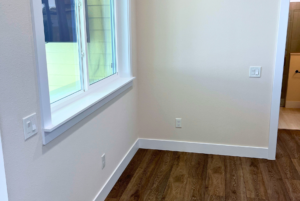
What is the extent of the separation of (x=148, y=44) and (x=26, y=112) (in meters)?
1.99

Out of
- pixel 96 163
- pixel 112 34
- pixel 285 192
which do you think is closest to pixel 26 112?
pixel 96 163

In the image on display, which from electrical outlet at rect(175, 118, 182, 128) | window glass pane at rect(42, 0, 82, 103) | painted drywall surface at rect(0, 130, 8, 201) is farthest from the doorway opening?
painted drywall surface at rect(0, 130, 8, 201)

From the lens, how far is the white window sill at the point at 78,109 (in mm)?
1569

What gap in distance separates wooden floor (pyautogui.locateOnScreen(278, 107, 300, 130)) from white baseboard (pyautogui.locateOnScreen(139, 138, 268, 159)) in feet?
3.93

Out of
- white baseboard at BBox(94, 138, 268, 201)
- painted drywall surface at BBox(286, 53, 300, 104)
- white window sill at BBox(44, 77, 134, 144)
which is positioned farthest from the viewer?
painted drywall surface at BBox(286, 53, 300, 104)

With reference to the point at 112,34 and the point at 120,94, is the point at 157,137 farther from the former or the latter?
the point at 112,34

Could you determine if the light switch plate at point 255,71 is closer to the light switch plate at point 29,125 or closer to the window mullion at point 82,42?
the window mullion at point 82,42

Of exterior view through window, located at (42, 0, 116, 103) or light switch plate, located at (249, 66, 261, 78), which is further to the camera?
light switch plate, located at (249, 66, 261, 78)

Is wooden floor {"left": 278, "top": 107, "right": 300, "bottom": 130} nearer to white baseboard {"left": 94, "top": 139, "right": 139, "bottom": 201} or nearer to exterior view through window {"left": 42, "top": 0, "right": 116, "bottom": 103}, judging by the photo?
white baseboard {"left": 94, "top": 139, "right": 139, "bottom": 201}

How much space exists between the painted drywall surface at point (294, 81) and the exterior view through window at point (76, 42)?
377 centimetres

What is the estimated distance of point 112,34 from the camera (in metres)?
2.72

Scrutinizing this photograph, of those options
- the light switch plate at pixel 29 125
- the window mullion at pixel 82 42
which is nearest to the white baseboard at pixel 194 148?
the window mullion at pixel 82 42

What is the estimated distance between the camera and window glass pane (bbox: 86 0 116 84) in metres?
2.27

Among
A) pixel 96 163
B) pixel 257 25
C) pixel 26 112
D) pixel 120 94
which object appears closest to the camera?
pixel 26 112
